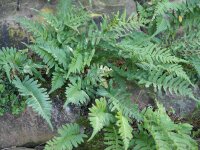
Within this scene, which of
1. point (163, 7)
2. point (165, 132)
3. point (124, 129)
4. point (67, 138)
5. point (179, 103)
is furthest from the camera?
point (179, 103)

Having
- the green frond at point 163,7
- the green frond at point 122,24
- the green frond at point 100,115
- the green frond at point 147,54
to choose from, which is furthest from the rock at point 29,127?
the green frond at point 163,7

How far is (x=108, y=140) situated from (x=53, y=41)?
147 centimetres

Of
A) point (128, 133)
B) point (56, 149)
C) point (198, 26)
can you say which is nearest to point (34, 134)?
point (56, 149)

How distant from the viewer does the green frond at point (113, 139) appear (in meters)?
4.68

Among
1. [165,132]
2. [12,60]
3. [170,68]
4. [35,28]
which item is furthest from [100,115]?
[35,28]

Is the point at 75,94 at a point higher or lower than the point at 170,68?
lower

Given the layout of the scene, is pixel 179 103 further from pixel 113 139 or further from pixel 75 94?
pixel 75 94

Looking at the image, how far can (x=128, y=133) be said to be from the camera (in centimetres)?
444

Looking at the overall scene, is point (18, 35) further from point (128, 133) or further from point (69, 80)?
point (128, 133)

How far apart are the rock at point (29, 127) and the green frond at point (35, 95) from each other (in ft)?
1.16

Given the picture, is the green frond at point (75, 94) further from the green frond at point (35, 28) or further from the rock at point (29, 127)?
the green frond at point (35, 28)

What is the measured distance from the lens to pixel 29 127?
5.04m

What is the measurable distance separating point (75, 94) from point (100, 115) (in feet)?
1.44

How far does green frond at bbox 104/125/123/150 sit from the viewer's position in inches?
184
